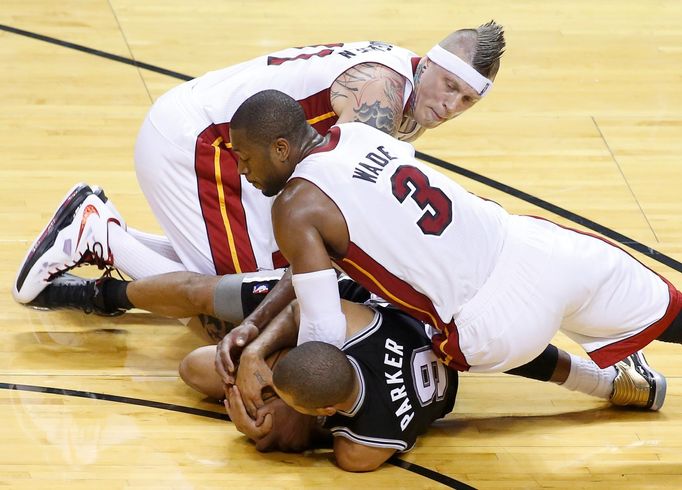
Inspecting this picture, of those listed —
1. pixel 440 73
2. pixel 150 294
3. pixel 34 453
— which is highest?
pixel 440 73

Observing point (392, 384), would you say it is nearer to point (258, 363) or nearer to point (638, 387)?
point (258, 363)

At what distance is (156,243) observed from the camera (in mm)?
5207

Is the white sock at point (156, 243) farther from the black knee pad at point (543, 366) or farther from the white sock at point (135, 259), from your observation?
the black knee pad at point (543, 366)

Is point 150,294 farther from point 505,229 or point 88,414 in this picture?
point 505,229

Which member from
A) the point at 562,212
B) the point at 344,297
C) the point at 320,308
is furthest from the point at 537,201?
the point at 320,308

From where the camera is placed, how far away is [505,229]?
409 cm

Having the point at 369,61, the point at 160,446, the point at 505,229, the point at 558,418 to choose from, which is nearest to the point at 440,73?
the point at 369,61

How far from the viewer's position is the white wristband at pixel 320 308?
3.78 meters

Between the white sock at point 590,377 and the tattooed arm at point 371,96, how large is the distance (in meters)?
1.07

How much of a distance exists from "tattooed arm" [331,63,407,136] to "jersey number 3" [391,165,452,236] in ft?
1.50

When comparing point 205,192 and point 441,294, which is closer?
point 441,294

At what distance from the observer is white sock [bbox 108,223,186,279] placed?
4.96 m

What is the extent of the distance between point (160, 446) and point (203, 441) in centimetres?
15

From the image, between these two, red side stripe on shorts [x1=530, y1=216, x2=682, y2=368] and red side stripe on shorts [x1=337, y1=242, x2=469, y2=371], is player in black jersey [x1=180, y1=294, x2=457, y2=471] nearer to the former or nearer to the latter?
red side stripe on shorts [x1=337, y1=242, x2=469, y2=371]
